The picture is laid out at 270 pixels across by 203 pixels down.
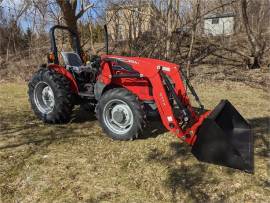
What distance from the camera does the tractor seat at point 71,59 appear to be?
676 cm

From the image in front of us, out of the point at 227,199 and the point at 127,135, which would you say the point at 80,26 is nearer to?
the point at 127,135

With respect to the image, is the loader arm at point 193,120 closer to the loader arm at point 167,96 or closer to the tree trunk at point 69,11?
the loader arm at point 167,96

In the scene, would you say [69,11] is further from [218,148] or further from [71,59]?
[218,148]

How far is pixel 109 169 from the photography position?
4.65 m

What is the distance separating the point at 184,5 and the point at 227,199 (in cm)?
1097

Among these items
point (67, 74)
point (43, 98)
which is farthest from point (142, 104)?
point (43, 98)

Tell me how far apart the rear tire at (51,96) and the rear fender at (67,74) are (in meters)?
0.08

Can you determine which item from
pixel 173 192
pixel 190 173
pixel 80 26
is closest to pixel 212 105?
pixel 190 173

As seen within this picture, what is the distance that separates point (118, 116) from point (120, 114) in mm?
48

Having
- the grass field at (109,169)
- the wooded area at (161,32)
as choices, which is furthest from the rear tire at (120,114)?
the wooded area at (161,32)

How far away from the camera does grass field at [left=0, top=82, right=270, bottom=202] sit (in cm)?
401

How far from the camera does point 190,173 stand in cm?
448

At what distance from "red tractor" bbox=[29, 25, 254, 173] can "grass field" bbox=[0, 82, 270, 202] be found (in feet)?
0.70

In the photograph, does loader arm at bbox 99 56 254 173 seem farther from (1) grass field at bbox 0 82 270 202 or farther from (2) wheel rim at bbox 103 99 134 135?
(2) wheel rim at bbox 103 99 134 135
